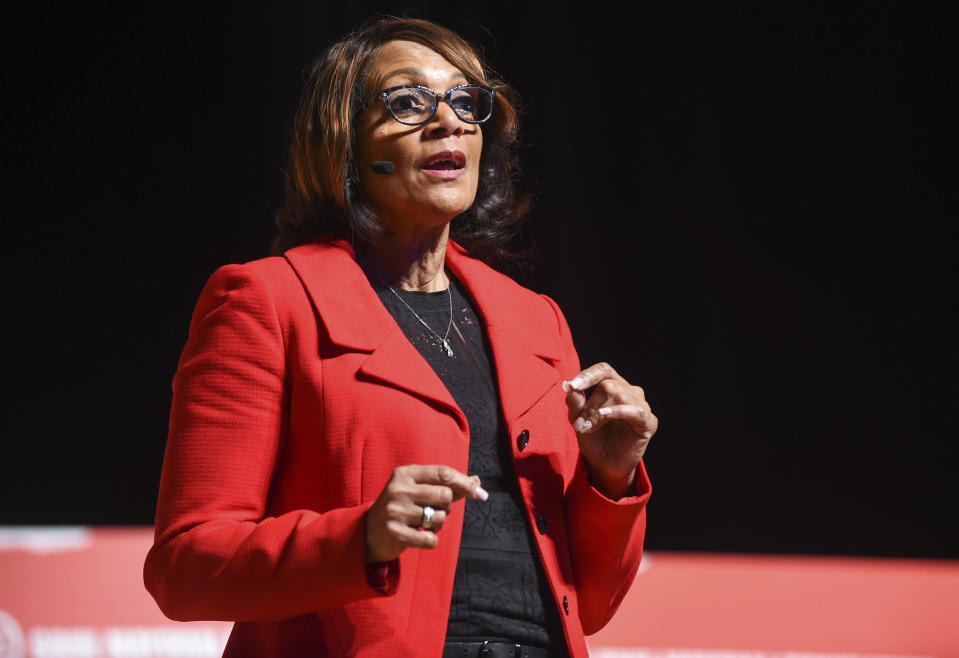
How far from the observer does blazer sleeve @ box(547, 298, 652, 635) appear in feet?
4.50

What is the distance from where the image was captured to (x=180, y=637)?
106 inches

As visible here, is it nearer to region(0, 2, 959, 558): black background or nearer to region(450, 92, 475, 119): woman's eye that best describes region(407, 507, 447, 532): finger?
region(450, 92, 475, 119): woman's eye

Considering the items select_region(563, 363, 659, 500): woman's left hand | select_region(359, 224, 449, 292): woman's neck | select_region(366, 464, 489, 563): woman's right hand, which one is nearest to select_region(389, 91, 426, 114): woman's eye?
select_region(359, 224, 449, 292): woman's neck

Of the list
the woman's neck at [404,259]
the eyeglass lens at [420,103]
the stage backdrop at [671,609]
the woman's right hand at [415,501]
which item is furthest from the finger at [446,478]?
the stage backdrop at [671,609]

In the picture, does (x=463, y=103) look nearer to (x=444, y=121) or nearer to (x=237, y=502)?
(x=444, y=121)

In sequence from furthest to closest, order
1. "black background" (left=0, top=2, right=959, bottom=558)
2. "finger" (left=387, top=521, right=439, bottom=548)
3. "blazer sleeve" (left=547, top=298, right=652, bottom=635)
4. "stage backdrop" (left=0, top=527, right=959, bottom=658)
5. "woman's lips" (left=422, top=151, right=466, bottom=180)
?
"black background" (left=0, top=2, right=959, bottom=558) → "stage backdrop" (left=0, top=527, right=959, bottom=658) → "woman's lips" (left=422, top=151, right=466, bottom=180) → "blazer sleeve" (left=547, top=298, right=652, bottom=635) → "finger" (left=387, top=521, right=439, bottom=548)

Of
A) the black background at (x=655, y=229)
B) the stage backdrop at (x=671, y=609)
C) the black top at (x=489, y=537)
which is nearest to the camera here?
the black top at (x=489, y=537)

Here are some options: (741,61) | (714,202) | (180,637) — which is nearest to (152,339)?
(180,637)

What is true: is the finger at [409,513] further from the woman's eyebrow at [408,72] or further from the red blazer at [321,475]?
the woman's eyebrow at [408,72]

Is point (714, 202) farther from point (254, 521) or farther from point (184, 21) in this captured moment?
point (254, 521)

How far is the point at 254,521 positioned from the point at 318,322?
0.89 ft

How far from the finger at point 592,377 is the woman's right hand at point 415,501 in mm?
248

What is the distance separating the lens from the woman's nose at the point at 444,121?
1489 mm

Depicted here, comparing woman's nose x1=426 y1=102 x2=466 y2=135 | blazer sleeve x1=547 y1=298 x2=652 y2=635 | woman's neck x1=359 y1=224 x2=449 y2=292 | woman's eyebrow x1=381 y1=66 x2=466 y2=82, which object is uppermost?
woman's eyebrow x1=381 y1=66 x2=466 y2=82
